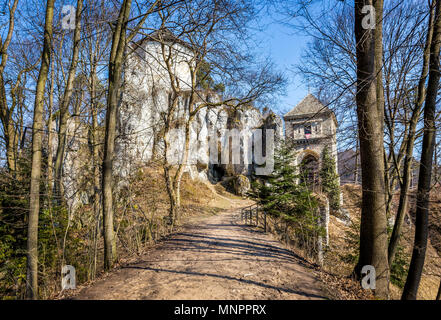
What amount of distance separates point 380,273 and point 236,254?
2749 millimetres

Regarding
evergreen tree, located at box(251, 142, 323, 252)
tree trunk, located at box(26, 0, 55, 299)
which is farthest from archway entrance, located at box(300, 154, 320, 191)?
tree trunk, located at box(26, 0, 55, 299)

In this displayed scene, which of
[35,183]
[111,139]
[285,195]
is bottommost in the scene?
[285,195]

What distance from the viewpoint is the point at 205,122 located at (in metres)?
26.0

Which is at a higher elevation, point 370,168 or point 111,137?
point 111,137

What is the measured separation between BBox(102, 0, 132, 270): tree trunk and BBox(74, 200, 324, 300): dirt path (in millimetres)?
549

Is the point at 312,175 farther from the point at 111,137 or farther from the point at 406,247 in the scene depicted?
the point at 111,137

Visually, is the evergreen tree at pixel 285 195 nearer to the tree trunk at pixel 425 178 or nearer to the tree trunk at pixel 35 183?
the tree trunk at pixel 425 178

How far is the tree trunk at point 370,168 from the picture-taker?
4.08 metres

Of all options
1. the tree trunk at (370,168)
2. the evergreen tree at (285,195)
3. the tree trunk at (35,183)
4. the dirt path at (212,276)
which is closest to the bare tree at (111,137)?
the dirt path at (212,276)

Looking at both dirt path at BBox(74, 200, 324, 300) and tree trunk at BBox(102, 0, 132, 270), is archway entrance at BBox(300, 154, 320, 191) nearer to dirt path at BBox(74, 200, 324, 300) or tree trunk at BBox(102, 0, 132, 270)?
dirt path at BBox(74, 200, 324, 300)

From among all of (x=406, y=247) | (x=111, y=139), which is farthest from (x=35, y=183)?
(x=406, y=247)

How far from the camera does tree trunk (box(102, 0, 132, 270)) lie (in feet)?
15.4

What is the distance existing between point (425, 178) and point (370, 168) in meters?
1.87

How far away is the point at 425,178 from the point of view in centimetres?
508
